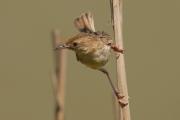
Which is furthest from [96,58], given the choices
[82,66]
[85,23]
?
[82,66]

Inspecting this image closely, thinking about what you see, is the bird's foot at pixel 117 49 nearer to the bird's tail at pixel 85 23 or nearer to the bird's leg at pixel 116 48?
the bird's leg at pixel 116 48

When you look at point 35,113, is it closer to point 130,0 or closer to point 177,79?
point 177,79

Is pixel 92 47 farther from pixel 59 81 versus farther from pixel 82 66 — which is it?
pixel 82 66

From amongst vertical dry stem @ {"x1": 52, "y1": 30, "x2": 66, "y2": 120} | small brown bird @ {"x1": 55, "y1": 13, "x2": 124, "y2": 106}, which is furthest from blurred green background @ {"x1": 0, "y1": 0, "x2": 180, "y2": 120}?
small brown bird @ {"x1": 55, "y1": 13, "x2": 124, "y2": 106}

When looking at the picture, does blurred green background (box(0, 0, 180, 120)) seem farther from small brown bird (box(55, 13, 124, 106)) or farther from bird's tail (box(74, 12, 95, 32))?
small brown bird (box(55, 13, 124, 106))

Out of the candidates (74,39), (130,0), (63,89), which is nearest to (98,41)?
(74,39)

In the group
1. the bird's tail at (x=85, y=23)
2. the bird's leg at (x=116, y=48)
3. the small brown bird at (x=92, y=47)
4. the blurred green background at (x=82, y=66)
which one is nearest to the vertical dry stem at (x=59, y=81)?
the bird's tail at (x=85, y=23)
